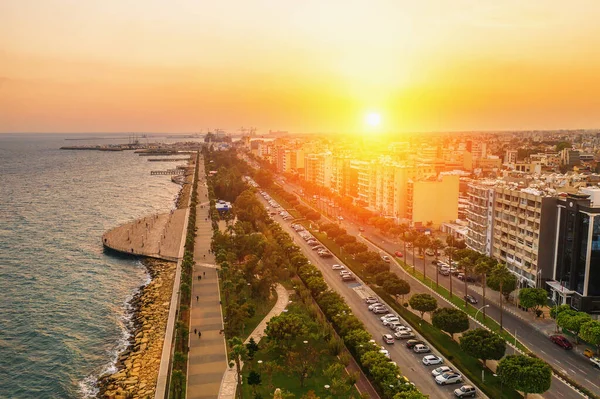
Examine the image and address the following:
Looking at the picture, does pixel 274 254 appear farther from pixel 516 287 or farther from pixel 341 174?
pixel 341 174

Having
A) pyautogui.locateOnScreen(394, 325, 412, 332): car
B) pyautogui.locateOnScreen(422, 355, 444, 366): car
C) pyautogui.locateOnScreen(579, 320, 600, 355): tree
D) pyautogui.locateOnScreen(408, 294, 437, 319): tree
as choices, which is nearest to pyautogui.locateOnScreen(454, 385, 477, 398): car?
pyautogui.locateOnScreen(422, 355, 444, 366): car

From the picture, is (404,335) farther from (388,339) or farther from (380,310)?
(380,310)

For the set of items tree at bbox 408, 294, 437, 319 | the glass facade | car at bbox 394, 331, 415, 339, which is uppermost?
the glass facade

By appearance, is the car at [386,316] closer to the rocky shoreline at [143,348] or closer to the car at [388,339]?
the car at [388,339]

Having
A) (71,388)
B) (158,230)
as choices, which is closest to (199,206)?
(158,230)

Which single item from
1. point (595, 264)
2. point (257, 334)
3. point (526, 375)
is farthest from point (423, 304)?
point (595, 264)

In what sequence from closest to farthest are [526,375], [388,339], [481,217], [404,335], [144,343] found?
[526,375] < [388,339] < [404,335] < [144,343] < [481,217]

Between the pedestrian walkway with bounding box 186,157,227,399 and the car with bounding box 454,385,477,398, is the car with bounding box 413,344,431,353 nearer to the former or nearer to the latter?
the car with bounding box 454,385,477,398
